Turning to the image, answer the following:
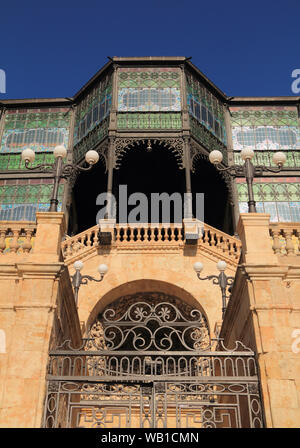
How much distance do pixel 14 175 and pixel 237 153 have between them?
10.4 metres

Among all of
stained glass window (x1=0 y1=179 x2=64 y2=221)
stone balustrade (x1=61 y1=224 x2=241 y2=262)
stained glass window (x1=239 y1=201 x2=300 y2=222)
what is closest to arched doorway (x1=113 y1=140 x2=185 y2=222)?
stained glass window (x1=0 y1=179 x2=64 y2=221)

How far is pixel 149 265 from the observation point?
1727 centimetres

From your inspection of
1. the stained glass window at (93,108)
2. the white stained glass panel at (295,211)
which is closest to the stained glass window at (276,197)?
the white stained glass panel at (295,211)

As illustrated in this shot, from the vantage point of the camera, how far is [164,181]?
957 inches

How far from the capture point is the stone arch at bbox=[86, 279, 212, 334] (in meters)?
16.6

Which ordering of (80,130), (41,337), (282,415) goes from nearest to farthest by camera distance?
(282,415), (41,337), (80,130)

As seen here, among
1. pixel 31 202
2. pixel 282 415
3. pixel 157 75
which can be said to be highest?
pixel 157 75

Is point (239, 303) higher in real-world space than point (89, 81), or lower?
lower

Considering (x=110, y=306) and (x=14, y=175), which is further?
(x=14, y=175)

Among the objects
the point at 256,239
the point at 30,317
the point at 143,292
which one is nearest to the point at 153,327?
the point at 143,292

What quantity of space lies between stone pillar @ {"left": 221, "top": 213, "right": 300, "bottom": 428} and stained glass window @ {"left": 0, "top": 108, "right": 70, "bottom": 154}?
1861cm

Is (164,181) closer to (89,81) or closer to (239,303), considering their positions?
(89,81)

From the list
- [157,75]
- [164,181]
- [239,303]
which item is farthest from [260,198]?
[239,303]

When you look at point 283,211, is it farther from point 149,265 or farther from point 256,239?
point 256,239
